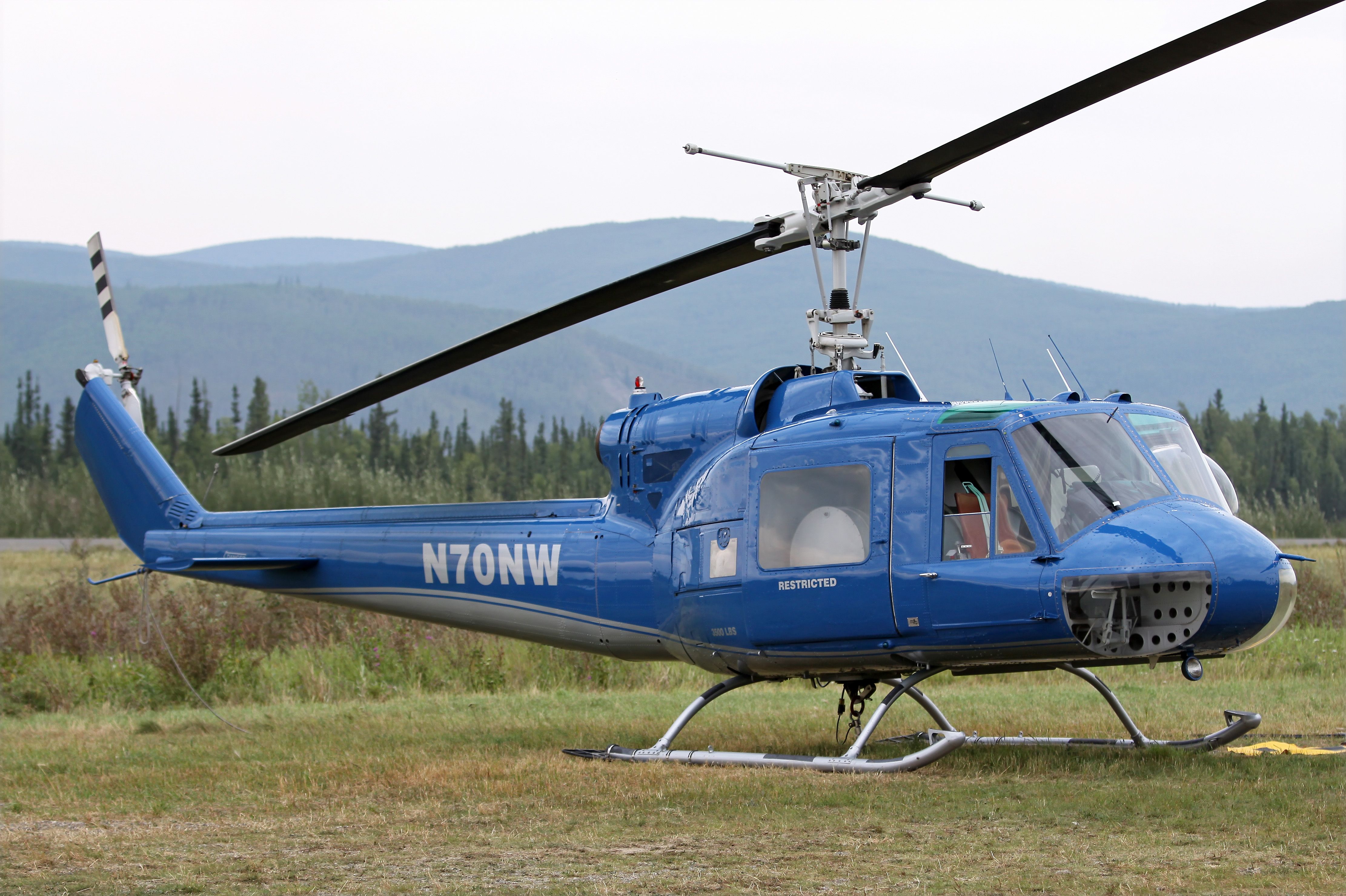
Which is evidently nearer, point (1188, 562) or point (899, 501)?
point (1188, 562)

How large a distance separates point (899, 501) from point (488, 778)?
3.58 metres

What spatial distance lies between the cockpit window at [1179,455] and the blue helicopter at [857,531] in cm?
2

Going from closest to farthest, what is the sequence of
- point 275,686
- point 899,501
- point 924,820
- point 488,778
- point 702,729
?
1. point 924,820
2. point 899,501
3. point 488,778
4. point 702,729
5. point 275,686

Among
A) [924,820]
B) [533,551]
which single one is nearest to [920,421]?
[924,820]

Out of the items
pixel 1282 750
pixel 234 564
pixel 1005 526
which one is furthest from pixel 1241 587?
pixel 234 564

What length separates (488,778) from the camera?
9.62 metres

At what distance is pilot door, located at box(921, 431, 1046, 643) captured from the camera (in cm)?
845

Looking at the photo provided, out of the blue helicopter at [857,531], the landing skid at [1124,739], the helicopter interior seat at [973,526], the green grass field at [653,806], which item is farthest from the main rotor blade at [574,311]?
the landing skid at [1124,739]

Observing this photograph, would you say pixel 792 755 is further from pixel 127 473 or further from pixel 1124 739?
pixel 127 473

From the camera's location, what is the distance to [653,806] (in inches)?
327

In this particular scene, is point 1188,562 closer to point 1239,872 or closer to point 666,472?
point 1239,872

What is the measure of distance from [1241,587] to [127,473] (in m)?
11.2

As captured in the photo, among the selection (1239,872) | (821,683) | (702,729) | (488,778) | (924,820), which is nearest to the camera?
(1239,872)

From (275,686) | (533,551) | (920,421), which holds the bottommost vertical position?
(275,686)
